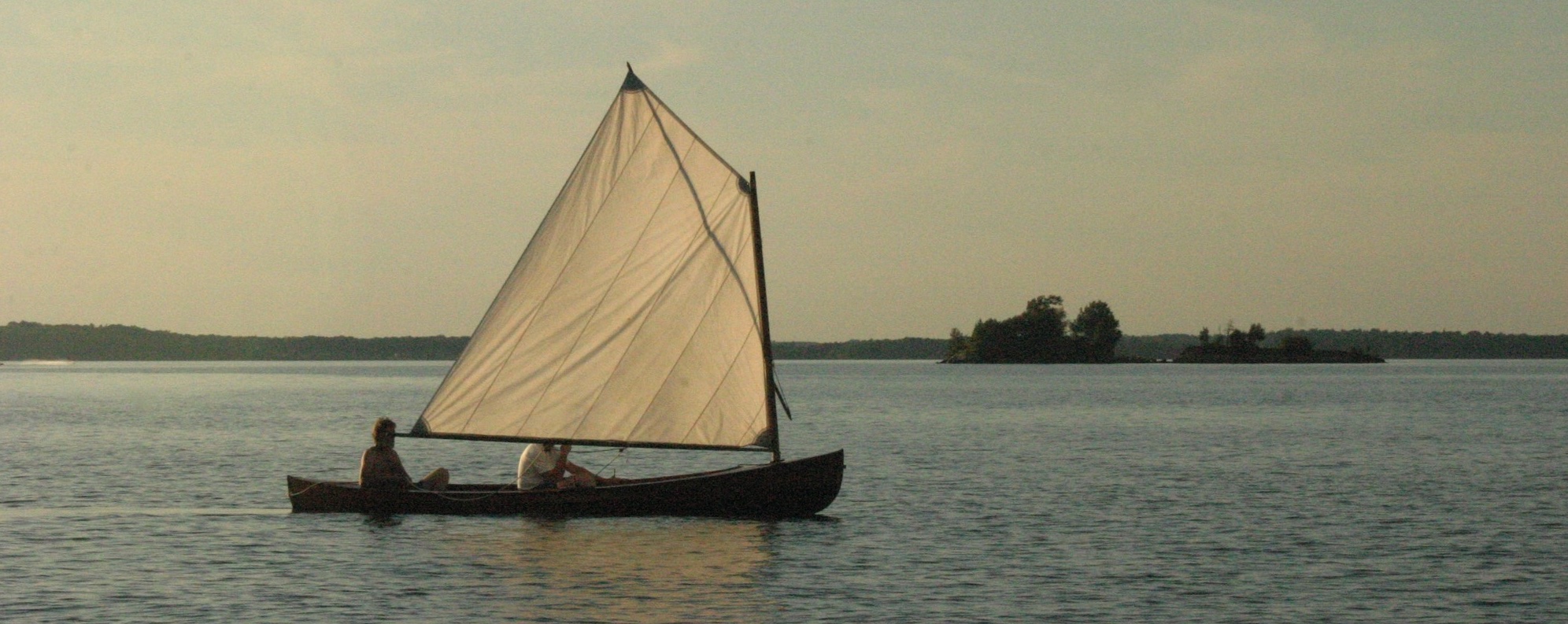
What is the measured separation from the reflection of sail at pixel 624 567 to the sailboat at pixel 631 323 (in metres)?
1.83

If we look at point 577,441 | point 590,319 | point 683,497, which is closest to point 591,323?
point 590,319

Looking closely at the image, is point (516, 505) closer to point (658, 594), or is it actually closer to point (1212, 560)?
point (658, 594)

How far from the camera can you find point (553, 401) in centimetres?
3303

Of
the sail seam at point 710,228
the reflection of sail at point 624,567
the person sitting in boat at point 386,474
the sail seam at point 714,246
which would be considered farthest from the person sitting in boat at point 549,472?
the sail seam at point 710,228

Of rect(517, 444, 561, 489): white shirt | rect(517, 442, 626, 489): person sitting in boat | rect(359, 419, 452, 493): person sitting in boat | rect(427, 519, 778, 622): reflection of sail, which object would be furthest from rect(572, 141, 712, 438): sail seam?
rect(359, 419, 452, 493): person sitting in boat

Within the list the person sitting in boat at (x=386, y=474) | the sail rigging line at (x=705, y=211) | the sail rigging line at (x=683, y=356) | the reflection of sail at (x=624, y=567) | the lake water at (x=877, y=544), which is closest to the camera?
the reflection of sail at (x=624, y=567)

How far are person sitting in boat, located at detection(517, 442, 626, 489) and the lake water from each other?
94cm

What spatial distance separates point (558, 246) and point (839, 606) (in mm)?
10158

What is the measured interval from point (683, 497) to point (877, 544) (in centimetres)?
390

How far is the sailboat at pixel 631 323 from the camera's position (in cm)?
3244

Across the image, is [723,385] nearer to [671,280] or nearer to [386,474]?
[671,280]

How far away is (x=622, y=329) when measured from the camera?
32969mm

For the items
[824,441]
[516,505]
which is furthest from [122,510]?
[824,441]

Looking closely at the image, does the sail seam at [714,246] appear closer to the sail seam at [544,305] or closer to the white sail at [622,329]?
the white sail at [622,329]
